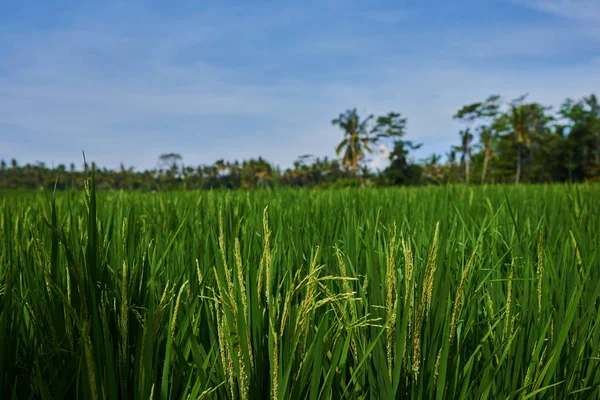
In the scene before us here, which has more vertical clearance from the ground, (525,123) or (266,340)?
(525,123)

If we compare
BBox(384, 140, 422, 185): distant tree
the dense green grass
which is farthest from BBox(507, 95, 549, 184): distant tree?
the dense green grass

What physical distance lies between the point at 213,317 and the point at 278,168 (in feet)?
6.77

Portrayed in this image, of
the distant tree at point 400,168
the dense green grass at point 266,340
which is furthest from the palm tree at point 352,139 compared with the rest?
the dense green grass at point 266,340

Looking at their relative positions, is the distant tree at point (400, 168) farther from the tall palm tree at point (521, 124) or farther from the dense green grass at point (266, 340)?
the dense green grass at point (266, 340)

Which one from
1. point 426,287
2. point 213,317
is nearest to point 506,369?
point 426,287

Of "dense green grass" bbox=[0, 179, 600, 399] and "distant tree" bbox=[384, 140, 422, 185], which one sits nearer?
"dense green grass" bbox=[0, 179, 600, 399]

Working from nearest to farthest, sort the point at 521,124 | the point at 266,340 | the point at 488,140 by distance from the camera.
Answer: the point at 266,340, the point at 521,124, the point at 488,140

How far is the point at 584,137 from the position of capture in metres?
54.8

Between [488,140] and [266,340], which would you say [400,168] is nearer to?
[488,140]

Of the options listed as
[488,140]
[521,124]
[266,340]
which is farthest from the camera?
[488,140]

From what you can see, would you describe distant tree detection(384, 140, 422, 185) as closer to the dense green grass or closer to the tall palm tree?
the tall palm tree

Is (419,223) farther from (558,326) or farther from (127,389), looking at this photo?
(127,389)

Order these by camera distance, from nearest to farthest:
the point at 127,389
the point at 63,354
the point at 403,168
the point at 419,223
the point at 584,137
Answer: the point at 127,389 → the point at 63,354 → the point at 419,223 → the point at 584,137 → the point at 403,168

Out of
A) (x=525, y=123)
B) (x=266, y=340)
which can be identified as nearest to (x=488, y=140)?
(x=525, y=123)
